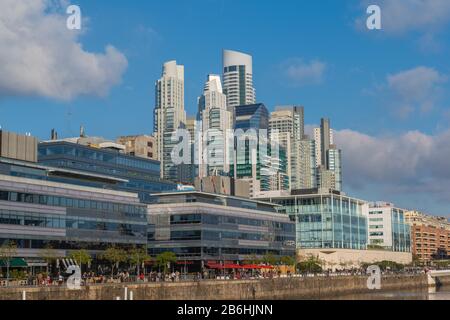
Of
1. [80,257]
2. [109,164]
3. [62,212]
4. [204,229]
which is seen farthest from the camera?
[109,164]

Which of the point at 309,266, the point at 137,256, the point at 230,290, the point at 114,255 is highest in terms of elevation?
the point at 114,255

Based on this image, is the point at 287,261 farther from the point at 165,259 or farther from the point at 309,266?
the point at 165,259

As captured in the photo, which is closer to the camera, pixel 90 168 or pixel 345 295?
pixel 345 295

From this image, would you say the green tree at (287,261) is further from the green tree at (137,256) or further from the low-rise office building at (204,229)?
the green tree at (137,256)

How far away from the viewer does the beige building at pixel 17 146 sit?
127562 mm

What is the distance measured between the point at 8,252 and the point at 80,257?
1710 cm

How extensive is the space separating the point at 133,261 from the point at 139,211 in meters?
12.1

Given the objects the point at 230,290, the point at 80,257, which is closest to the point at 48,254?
the point at 80,257

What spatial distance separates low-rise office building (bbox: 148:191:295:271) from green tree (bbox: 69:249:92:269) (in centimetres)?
3759

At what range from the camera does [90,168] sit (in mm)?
170875

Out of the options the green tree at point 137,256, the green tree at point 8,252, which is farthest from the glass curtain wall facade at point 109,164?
the green tree at point 8,252

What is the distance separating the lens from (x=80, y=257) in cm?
12288

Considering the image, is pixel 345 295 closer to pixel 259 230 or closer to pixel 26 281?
pixel 259 230
